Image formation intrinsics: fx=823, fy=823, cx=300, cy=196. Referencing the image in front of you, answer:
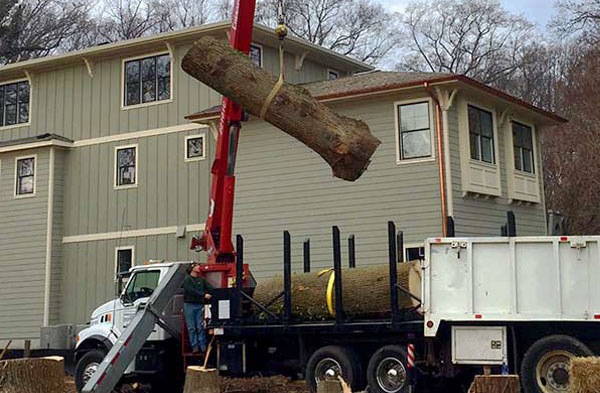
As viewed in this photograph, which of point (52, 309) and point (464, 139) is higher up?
point (464, 139)

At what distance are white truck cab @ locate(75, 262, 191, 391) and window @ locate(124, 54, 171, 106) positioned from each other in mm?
9497

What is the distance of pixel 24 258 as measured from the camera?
24953 mm

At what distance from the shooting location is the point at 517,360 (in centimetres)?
1179

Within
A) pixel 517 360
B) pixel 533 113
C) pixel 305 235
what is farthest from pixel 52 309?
pixel 517 360

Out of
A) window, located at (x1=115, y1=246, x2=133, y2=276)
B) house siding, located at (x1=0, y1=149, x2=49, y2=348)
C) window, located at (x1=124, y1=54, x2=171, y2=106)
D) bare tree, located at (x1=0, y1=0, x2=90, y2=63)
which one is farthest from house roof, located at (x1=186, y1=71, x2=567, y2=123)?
bare tree, located at (x1=0, y1=0, x2=90, y2=63)

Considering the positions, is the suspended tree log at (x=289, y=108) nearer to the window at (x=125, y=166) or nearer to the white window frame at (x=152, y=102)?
the white window frame at (x=152, y=102)

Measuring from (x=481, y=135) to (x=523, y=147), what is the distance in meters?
2.41

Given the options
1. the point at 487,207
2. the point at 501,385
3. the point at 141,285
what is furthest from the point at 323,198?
the point at 501,385

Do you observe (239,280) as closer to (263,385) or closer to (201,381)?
(263,385)

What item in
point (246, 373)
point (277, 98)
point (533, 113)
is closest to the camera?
point (277, 98)

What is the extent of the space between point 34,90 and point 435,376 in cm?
1841

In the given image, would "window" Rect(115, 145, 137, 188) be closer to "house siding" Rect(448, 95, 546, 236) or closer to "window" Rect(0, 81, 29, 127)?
"window" Rect(0, 81, 29, 127)

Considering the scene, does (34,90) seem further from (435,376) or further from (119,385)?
(435,376)

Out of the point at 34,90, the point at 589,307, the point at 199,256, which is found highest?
the point at 34,90
